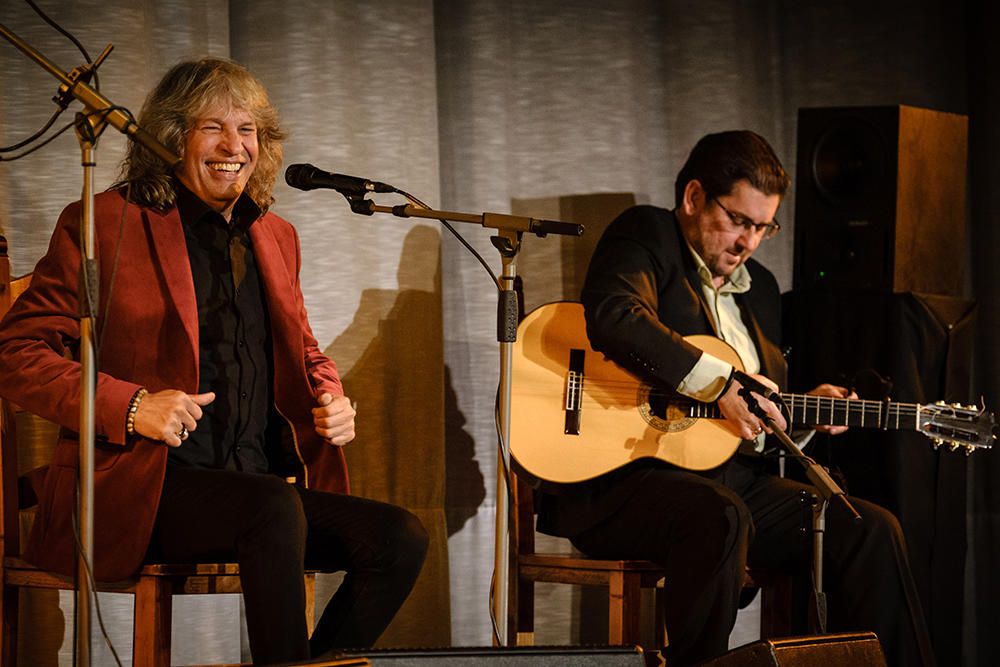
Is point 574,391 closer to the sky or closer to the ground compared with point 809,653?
closer to the sky

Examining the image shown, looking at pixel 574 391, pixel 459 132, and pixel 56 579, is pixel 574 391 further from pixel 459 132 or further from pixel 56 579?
pixel 56 579

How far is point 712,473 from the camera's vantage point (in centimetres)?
280

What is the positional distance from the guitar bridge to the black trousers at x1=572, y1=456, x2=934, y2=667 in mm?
229

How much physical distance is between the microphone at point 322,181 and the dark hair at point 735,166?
3.67 feet

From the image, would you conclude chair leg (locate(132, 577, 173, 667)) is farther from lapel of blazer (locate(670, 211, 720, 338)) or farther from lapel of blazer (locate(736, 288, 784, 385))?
lapel of blazer (locate(736, 288, 784, 385))

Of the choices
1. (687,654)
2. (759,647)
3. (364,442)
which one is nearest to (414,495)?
(364,442)

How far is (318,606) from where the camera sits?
3.21 meters

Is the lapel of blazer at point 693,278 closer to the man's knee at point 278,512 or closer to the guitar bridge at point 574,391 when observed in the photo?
the guitar bridge at point 574,391

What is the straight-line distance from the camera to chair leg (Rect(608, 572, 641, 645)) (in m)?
2.64

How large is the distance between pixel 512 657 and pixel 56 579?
108 cm

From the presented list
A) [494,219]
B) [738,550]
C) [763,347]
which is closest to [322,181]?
[494,219]

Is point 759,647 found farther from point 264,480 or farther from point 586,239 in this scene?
point 586,239

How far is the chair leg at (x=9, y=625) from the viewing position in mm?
2342

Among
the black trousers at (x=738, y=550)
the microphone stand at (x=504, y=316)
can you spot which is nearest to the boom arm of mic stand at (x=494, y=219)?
the microphone stand at (x=504, y=316)
